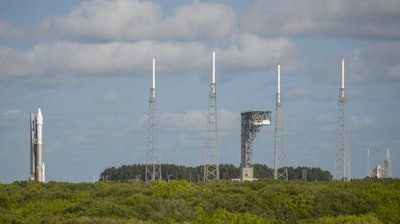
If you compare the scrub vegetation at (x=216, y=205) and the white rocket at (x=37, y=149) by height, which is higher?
the white rocket at (x=37, y=149)

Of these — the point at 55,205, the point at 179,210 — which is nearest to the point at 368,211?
the point at 179,210

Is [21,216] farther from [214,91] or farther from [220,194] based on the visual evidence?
[214,91]

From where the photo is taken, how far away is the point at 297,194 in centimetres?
9681

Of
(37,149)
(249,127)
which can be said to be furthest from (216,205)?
(37,149)

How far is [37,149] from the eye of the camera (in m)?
134

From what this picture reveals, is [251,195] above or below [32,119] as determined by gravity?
below

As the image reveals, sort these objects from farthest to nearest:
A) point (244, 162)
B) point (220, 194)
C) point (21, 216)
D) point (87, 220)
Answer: point (244, 162) → point (220, 194) → point (21, 216) → point (87, 220)

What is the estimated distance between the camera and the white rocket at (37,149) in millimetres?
132750

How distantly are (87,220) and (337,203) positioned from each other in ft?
107

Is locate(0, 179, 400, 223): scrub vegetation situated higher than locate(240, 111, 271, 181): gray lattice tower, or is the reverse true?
locate(240, 111, 271, 181): gray lattice tower

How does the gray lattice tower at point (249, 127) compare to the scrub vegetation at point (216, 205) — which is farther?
the gray lattice tower at point (249, 127)

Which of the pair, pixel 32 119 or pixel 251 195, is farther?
pixel 32 119

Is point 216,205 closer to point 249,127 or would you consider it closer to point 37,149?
point 249,127

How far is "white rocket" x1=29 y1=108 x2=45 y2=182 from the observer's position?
132750 mm
